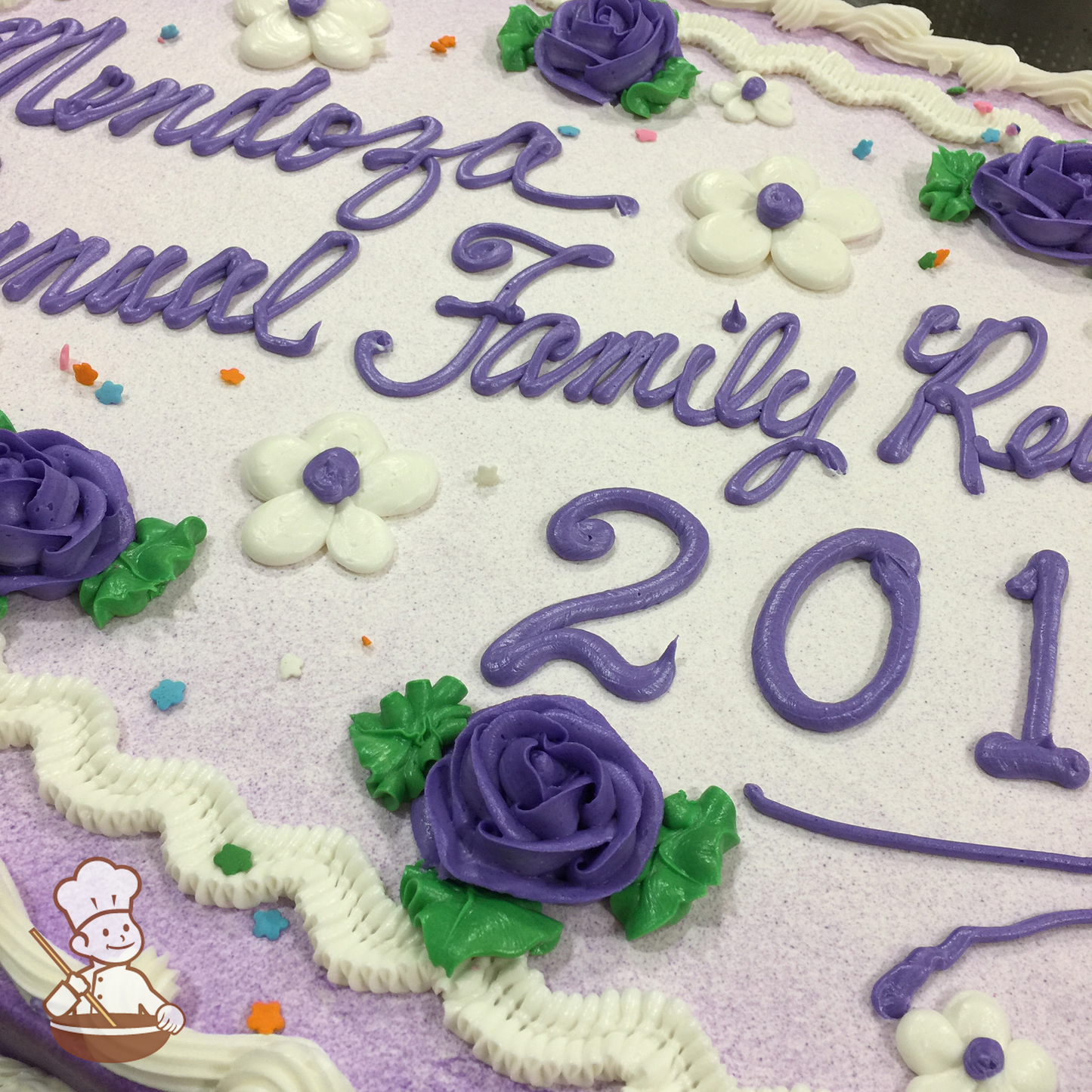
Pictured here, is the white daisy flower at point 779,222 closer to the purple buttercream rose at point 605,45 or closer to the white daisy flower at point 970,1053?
the purple buttercream rose at point 605,45

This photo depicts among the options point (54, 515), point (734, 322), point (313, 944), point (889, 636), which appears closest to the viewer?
point (313, 944)

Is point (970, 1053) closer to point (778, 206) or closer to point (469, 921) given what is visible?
point (469, 921)

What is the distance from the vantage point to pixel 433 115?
7.84 feet

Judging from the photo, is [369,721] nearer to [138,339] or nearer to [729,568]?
[729,568]

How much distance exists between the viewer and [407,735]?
1.47 metres

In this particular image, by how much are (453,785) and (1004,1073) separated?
0.76 meters

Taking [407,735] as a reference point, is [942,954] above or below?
below

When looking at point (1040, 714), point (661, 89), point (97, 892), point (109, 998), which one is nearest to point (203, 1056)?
point (109, 998)

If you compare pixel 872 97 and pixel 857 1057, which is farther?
pixel 872 97

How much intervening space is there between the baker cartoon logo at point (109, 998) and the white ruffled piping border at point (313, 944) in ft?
0.14

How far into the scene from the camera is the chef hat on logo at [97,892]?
4.30 ft

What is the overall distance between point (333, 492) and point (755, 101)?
144 centimetres

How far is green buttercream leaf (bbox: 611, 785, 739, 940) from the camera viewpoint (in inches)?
53.7

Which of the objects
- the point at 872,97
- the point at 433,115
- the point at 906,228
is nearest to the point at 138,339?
the point at 433,115
